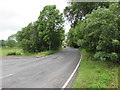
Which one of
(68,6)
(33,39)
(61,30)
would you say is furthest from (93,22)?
(33,39)

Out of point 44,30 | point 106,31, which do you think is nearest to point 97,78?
point 106,31

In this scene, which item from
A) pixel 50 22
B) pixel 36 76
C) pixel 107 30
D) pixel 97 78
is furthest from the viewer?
pixel 50 22

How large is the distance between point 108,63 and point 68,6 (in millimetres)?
16843

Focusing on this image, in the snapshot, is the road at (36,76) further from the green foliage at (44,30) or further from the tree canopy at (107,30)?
the green foliage at (44,30)

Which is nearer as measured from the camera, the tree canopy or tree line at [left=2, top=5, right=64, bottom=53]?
the tree canopy

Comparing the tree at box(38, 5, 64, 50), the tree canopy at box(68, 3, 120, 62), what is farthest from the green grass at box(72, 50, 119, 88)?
the tree at box(38, 5, 64, 50)

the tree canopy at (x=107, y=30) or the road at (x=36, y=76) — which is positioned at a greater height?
the tree canopy at (x=107, y=30)

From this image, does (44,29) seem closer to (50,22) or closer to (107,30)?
(50,22)

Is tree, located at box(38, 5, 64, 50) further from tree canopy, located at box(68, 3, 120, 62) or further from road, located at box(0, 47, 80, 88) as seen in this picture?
tree canopy, located at box(68, 3, 120, 62)

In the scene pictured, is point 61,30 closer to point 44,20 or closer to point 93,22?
point 44,20

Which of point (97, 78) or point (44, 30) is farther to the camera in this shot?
point (44, 30)

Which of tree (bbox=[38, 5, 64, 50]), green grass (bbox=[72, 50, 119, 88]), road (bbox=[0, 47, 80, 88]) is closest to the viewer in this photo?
green grass (bbox=[72, 50, 119, 88])

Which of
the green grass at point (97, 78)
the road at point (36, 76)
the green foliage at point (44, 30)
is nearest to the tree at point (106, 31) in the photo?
the green grass at point (97, 78)

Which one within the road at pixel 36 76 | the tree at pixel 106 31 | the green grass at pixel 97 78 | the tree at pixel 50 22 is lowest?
the road at pixel 36 76
